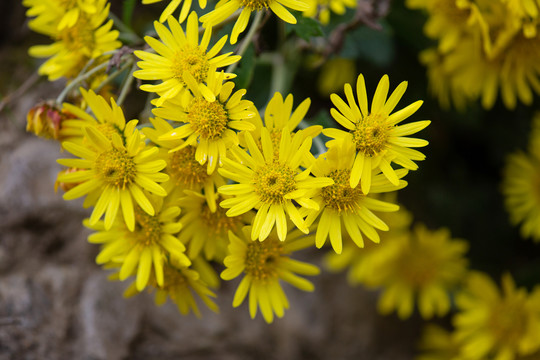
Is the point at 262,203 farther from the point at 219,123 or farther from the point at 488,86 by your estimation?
the point at 488,86

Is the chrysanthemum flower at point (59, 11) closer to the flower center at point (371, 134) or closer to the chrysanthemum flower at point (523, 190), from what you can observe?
the flower center at point (371, 134)

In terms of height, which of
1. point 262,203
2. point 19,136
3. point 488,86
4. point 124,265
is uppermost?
point 488,86

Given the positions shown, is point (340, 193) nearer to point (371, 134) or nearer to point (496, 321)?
point (371, 134)

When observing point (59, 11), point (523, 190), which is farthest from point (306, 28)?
point (523, 190)

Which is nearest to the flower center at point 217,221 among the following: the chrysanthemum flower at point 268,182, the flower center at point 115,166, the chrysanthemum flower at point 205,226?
→ the chrysanthemum flower at point 205,226

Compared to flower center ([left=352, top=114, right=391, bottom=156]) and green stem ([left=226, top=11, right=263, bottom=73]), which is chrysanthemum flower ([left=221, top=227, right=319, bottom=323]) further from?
green stem ([left=226, top=11, right=263, bottom=73])

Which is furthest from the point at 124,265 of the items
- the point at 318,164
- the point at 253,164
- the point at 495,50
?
the point at 495,50

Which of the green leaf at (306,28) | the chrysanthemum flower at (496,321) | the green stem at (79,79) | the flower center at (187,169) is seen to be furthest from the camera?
the chrysanthemum flower at (496,321)
